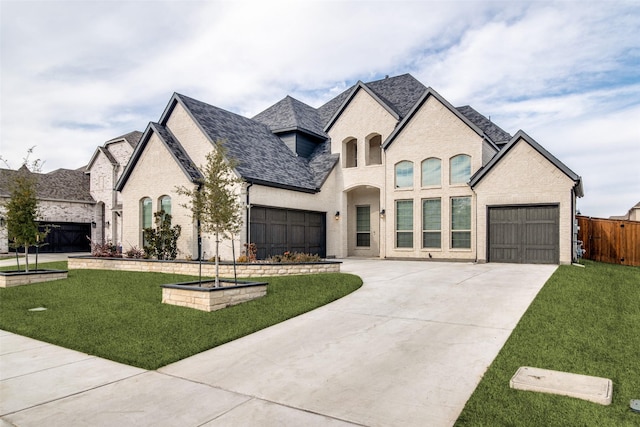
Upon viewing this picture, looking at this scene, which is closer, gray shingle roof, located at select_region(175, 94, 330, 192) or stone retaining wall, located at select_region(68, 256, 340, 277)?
stone retaining wall, located at select_region(68, 256, 340, 277)

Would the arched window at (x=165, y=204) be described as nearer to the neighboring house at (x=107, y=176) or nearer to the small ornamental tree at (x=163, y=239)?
the small ornamental tree at (x=163, y=239)

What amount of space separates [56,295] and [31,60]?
6.33 m

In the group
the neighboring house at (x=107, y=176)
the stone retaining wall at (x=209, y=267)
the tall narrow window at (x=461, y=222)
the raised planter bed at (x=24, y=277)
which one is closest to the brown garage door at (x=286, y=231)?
the stone retaining wall at (x=209, y=267)

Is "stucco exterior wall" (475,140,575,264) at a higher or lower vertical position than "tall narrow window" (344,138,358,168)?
lower

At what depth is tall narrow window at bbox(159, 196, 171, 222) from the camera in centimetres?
1895

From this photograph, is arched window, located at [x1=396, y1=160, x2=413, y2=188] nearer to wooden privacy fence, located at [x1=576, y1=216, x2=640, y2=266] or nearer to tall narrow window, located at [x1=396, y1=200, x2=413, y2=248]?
tall narrow window, located at [x1=396, y1=200, x2=413, y2=248]

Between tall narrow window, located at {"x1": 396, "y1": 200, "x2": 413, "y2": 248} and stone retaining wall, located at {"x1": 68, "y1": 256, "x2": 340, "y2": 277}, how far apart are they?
21.9 ft

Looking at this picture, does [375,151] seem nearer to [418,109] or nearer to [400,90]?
[418,109]

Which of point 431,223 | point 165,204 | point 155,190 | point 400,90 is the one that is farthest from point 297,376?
point 400,90

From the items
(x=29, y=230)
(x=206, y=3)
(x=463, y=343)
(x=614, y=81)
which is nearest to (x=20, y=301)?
(x=29, y=230)

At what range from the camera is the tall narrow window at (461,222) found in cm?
1817

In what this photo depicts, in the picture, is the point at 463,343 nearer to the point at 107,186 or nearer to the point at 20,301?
the point at 20,301

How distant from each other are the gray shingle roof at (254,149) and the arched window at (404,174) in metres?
4.08

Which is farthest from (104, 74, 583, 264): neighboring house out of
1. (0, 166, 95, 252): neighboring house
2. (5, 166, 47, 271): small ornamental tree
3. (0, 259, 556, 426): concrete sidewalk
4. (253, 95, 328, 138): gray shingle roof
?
(0, 166, 95, 252): neighboring house
